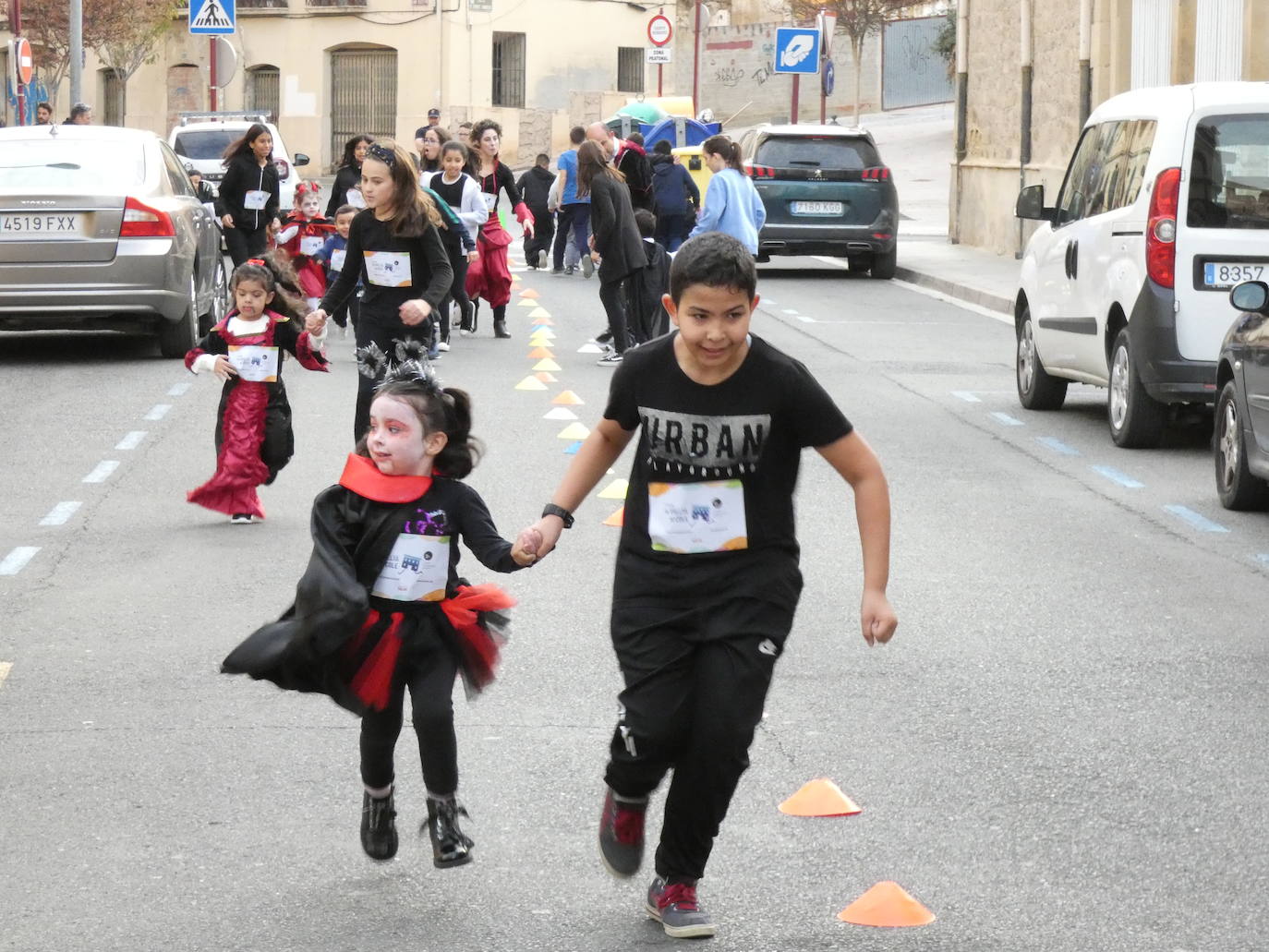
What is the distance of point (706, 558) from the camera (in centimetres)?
434

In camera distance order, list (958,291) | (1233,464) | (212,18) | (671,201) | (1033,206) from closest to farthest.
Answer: (1233,464)
(1033,206)
(671,201)
(958,291)
(212,18)

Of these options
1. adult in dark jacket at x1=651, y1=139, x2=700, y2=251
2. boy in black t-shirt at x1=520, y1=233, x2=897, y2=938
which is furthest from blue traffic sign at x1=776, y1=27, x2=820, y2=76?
boy in black t-shirt at x1=520, y1=233, x2=897, y2=938

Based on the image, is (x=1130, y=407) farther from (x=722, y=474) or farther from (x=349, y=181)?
(x=349, y=181)

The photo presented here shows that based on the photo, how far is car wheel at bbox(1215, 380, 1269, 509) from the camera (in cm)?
989

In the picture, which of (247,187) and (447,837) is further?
(247,187)

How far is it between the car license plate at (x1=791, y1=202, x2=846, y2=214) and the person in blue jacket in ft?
31.8

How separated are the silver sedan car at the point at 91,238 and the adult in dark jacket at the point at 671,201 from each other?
19.5ft

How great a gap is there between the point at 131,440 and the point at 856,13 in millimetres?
56167

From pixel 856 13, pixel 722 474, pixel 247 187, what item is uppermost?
pixel 856 13

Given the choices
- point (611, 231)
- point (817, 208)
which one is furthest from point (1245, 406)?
point (817, 208)

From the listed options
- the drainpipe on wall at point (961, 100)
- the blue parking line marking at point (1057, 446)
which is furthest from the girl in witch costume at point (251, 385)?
the drainpipe on wall at point (961, 100)

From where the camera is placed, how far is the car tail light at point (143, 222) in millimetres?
15586

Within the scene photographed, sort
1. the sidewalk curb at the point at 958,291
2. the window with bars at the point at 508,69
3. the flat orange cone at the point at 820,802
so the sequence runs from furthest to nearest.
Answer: the window with bars at the point at 508,69 < the sidewalk curb at the point at 958,291 < the flat orange cone at the point at 820,802

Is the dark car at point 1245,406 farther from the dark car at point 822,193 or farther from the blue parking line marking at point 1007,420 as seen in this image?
the dark car at point 822,193
